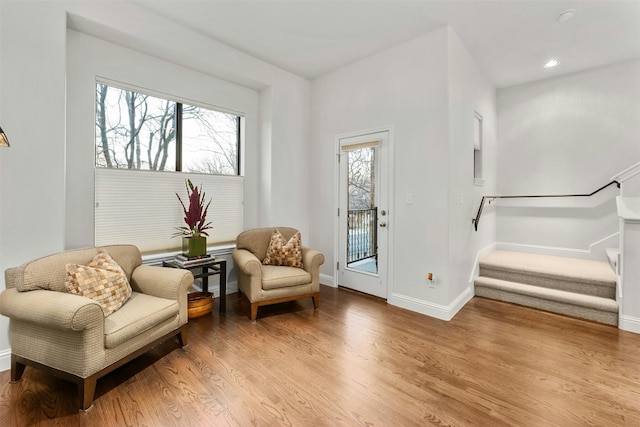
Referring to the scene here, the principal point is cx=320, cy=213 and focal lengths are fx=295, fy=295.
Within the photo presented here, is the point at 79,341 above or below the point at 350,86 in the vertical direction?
below

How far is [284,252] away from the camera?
3.36m

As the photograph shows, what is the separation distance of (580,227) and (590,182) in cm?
63

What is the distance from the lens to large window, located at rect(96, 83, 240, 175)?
9.55 feet

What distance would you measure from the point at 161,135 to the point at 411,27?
2904 mm

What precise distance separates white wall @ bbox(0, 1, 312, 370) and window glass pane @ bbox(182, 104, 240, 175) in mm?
226

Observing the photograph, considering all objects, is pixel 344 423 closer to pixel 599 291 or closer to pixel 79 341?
pixel 79 341

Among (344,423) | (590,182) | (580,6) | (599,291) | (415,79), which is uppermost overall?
(580,6)

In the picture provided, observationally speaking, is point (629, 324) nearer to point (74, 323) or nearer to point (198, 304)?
point (198, 304)

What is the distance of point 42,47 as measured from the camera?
2.24 m

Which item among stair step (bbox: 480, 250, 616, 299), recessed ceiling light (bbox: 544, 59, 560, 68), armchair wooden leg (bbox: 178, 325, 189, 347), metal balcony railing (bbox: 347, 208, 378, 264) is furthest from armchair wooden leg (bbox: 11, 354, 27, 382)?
recessed ceiling light (bbox: 544, 59, 560, 68)

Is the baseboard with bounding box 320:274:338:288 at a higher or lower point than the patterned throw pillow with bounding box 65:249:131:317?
lower

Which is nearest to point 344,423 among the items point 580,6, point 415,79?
point 415,79

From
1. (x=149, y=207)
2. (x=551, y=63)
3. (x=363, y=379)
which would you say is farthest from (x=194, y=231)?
(x=551, y=63)

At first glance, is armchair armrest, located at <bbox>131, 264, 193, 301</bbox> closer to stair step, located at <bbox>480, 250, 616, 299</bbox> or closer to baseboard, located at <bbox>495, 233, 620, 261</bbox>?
stair step, located at <bbox>480, 250, 616, 299</bbox>
